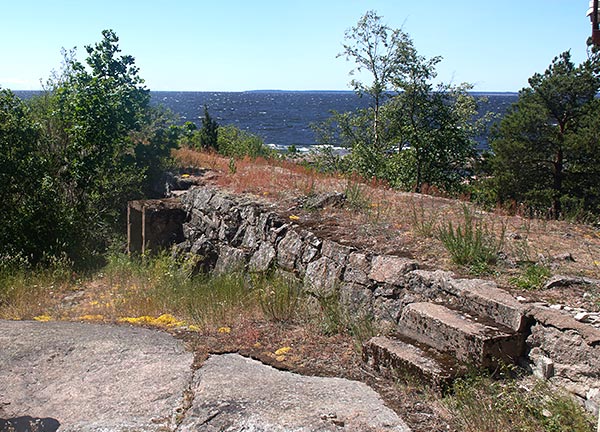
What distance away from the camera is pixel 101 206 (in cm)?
1170

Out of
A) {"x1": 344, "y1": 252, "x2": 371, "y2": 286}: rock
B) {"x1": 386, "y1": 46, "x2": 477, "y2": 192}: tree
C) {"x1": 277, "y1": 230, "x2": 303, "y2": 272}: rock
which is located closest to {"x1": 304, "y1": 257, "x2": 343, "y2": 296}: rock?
{"x1": 344, "y1": 252, "x2": 371, "y2": 286}: rock

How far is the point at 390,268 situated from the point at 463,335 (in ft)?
5.55

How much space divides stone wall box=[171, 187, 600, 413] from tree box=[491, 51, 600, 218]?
7716 millimetres

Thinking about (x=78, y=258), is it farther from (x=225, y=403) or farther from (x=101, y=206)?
(x=225, y=403)

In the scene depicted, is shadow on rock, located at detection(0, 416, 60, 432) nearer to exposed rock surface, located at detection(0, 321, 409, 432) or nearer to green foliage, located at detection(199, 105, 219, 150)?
exposed rock surface, located at detection(0, 321, 409, 432)

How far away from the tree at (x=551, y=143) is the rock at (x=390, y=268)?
29.4 ft

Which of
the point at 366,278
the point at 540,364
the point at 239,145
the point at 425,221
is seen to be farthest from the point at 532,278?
the point at 239,145

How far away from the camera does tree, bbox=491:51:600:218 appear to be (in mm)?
14000

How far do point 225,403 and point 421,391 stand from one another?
1359 mm

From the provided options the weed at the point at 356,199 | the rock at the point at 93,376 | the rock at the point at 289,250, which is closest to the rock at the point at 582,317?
the rock at the point at 93,376

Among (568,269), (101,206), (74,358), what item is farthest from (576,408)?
(101,206)

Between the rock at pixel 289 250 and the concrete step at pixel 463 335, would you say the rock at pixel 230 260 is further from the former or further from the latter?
the concrete step at pixel 463 335

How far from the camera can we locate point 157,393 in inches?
164

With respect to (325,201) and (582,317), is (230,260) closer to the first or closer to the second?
(325,201)
